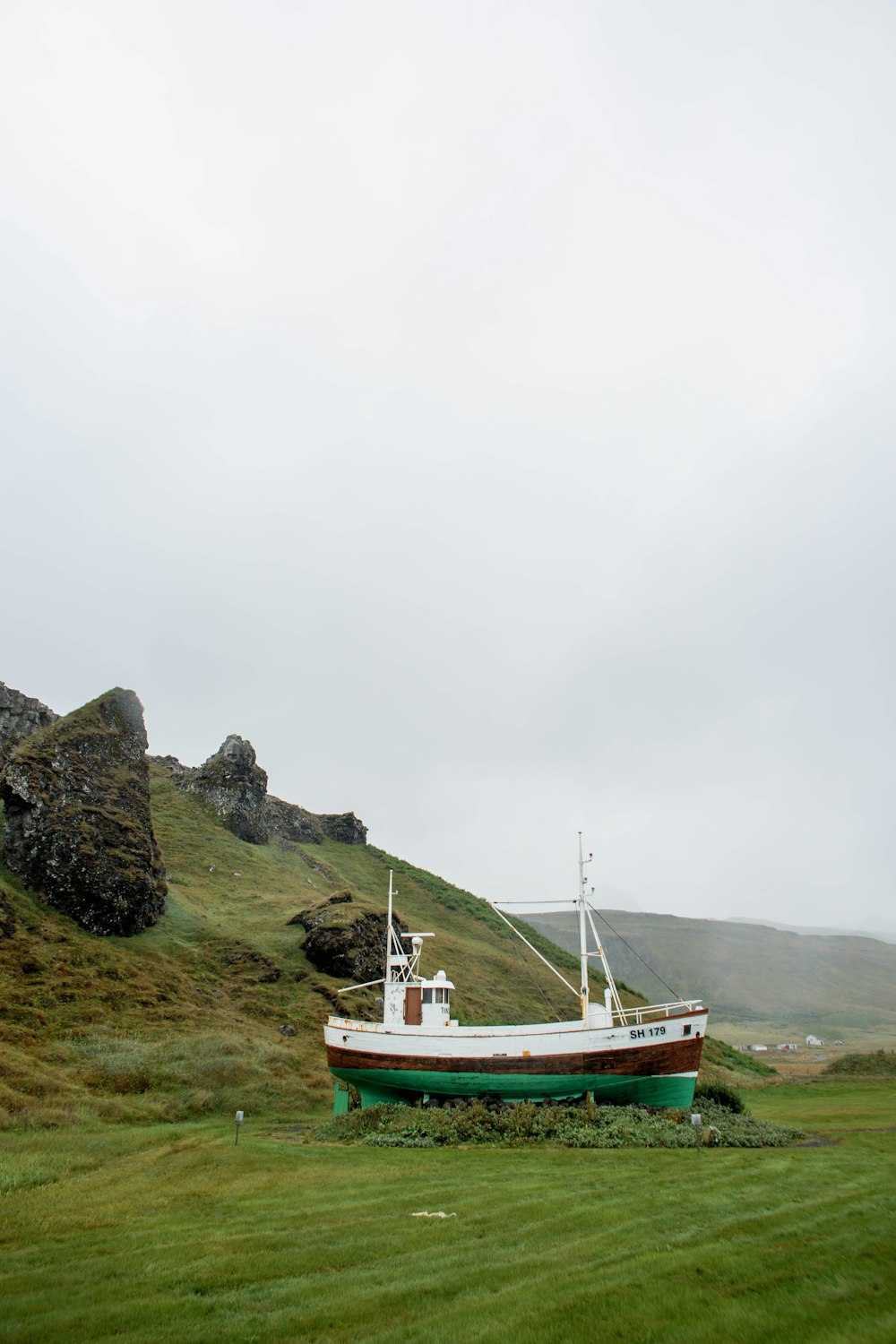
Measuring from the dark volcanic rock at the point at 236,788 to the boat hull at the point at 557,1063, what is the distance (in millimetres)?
61219

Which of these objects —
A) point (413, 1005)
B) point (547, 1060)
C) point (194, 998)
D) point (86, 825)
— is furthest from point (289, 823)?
point (547, 1060)

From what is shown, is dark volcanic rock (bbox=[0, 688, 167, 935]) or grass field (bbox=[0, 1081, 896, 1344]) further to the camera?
dark volcanic rock (bbox=[0, 688, 167, 935])

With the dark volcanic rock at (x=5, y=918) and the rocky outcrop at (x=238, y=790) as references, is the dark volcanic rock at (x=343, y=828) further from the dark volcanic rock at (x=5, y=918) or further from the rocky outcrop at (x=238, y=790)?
the dark volcanic rock at (x=5, y=918)

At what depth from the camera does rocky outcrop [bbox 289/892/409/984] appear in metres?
54.2

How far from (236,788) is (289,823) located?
63.6 feet

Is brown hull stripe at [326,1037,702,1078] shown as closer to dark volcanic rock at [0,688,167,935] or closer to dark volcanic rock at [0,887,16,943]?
dark volcanic rock at [0,887,16,943]

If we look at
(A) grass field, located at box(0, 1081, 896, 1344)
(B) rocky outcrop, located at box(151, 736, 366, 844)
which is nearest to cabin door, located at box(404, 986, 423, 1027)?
(A) grass field, located at box(0, 1081, 896, 1344)

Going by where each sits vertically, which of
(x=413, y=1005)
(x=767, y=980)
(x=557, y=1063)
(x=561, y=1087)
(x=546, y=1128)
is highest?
(x=413, y=1005)

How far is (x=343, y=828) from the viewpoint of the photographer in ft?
382

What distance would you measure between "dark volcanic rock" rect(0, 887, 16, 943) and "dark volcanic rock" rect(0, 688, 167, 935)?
3.77 meters

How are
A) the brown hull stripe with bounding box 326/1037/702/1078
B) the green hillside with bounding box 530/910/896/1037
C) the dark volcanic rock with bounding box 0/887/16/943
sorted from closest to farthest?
the brown hull stripe with bounding box 326/1037/702/1078
the dark volcanic rock with bounding box 0/887/16/943
the green hillside with bounding box 530/910/896/1037

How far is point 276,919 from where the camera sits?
60875 mm

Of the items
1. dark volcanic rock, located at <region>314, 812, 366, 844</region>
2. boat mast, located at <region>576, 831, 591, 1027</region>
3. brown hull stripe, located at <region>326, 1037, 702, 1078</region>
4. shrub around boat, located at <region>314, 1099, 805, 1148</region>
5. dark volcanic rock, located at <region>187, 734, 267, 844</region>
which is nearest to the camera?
shrub around boat, located at <region>314, 1099, 805, 1148</region>

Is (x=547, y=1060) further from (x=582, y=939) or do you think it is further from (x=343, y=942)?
(x=343, y=942)
